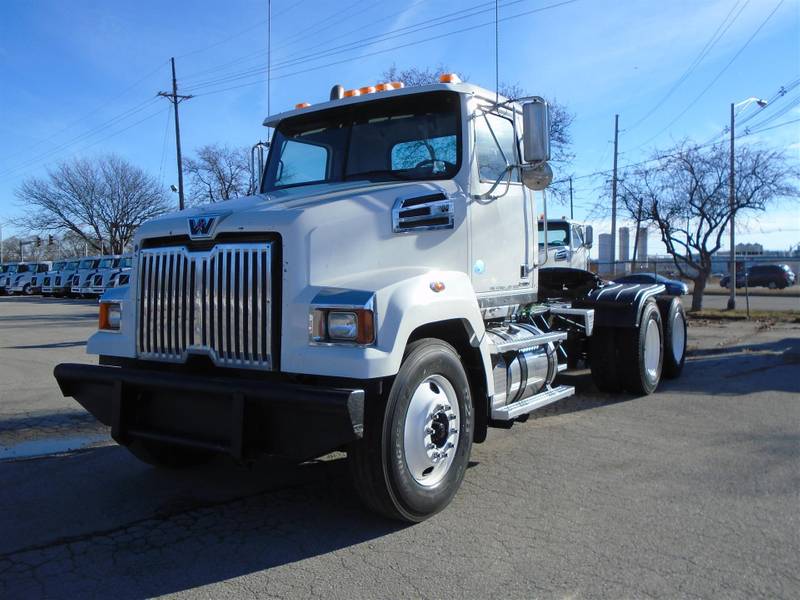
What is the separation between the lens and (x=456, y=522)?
4023mm

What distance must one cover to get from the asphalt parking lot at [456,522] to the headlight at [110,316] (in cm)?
118

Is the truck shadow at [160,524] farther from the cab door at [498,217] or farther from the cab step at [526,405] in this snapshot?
the cab door at [498,217]

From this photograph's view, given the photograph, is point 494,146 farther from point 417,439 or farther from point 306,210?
point 417,439

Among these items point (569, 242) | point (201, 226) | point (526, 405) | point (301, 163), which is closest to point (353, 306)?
point (201, 226)

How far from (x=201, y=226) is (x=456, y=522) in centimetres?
242

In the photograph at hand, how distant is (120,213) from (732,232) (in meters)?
39.2

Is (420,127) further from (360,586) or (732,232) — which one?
(732,232)

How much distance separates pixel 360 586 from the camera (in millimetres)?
3201

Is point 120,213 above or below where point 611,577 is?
above

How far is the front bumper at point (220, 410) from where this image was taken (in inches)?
135

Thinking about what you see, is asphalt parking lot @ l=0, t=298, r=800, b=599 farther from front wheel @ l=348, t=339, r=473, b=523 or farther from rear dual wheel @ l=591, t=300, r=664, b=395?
rear dual wheel @ l=591, t=300, r=664, b=395

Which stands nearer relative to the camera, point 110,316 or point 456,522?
point 456,522

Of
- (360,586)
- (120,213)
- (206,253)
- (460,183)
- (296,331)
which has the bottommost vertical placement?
(360,586)

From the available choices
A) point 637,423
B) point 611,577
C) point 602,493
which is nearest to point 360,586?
point 611,577
